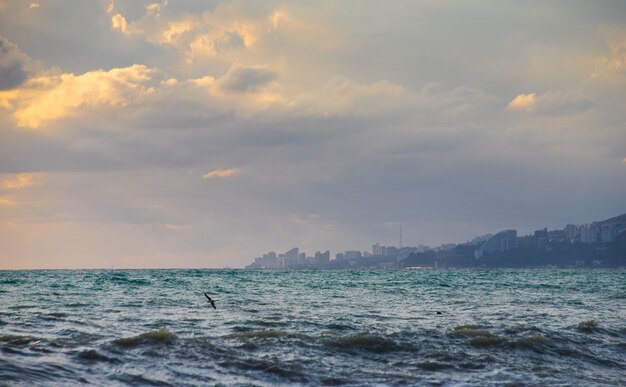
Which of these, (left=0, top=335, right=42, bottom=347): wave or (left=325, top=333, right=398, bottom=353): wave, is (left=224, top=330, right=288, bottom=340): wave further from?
(left=0, top=335, right=42, bottom=347): wave

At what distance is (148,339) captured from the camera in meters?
22.9

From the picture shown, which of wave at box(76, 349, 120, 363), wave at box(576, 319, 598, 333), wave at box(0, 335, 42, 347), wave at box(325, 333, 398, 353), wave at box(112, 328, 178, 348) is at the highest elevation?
wave at box(0, 335, 42, 347)

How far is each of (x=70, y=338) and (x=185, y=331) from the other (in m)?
4.72

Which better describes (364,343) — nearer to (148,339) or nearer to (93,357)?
(148,339)

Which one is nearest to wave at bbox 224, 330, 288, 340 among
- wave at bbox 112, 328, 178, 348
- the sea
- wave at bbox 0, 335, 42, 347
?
the sea

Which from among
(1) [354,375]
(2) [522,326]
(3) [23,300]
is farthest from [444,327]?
(3) [23,300]

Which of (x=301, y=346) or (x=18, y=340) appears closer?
(x=18, y=340)

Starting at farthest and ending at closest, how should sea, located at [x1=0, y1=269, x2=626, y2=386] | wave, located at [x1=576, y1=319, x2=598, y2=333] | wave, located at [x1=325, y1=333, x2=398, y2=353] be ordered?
1. wave, located at [x1=576, y1=319, x2=598, y2=333]
2. wave, located at [x1=325, y1=333, x2=398, y2=353]
3. sea, located at [x1=0, y1=269, x2=626, y2=386]

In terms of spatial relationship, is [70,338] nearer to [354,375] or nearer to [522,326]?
[354,375]

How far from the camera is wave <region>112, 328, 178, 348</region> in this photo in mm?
22125

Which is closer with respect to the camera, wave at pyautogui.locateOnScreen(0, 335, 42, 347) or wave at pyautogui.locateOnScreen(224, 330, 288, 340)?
wave at pyautogui.locateOnScreen(0, 335, 42, 347)

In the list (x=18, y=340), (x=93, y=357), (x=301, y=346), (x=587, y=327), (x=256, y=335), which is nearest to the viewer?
(x=93, y=357)

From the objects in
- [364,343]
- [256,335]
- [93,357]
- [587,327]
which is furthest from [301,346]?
[587,327]

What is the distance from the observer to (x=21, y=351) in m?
19.5
